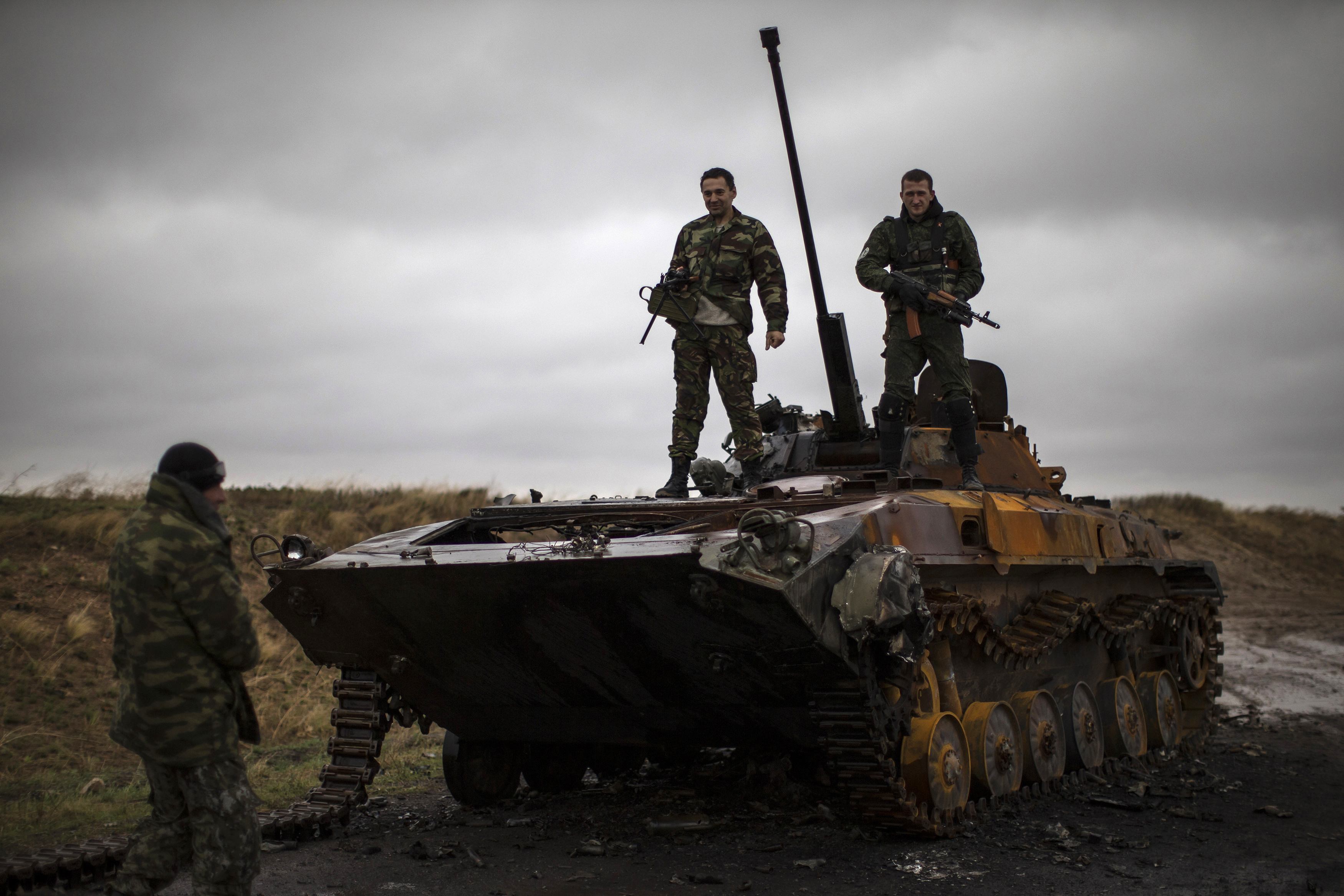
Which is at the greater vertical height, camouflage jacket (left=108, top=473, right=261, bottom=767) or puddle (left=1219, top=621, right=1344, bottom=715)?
camouflage jacket (left=108, top=473, right=261, bottom=767)

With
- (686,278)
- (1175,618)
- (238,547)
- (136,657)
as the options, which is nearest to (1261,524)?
(1175,618)

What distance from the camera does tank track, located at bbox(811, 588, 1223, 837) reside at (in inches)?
230

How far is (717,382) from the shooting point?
8.02 meters

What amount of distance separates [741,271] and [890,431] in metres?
1.40

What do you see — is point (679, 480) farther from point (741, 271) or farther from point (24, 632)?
point (24, 632)

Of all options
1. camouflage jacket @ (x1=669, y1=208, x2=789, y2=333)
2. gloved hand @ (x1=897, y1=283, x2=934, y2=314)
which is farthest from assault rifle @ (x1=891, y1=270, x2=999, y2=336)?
camouflage jacket @ (x1=669, y1=208, x2=789, y2=333)

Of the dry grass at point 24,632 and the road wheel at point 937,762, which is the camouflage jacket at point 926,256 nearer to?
the road wheel at point 937,762

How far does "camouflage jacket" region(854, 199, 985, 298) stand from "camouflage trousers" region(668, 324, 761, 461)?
110 centimetres

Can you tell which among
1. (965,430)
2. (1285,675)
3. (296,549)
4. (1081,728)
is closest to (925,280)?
(965,430)

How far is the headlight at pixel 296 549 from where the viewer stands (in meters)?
6.82

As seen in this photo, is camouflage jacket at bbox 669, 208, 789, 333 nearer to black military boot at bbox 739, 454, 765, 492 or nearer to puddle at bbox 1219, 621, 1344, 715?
black military boot at bbox 739, 454, 765, 492

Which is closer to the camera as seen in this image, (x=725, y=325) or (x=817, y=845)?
(x=817, y=845)

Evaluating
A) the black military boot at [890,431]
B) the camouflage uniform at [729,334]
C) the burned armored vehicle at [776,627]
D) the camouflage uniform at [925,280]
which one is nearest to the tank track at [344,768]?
the burned armored vehicle at [776,627]

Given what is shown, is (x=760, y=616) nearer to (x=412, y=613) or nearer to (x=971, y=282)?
(x=412, y=613)
